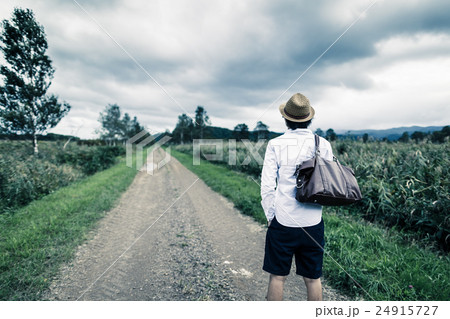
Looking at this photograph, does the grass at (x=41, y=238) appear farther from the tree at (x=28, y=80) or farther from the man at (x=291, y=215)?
the tree at (x=28, y=80)

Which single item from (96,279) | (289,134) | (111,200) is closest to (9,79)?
(111,200)

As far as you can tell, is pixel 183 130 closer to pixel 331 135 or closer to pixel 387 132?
pixel 331 135

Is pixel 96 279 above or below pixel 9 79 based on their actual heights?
below

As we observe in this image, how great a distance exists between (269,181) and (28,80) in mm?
16469

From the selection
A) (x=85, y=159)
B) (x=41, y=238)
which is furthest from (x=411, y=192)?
(x=85, y=159)

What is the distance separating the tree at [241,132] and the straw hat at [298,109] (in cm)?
1339

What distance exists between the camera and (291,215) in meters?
1.82

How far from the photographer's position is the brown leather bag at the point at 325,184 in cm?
163

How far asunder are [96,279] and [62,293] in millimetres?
381

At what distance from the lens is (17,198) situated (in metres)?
6.26

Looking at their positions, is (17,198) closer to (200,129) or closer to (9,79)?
(9,79)

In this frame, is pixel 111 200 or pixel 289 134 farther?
pixel 111 200

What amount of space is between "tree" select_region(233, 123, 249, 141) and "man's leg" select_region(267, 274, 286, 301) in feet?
45.2
